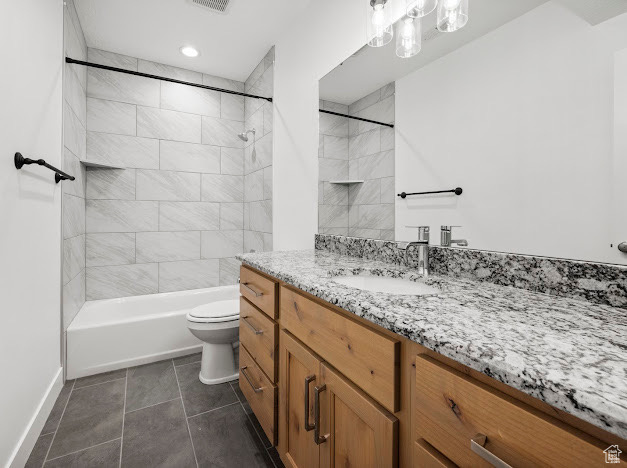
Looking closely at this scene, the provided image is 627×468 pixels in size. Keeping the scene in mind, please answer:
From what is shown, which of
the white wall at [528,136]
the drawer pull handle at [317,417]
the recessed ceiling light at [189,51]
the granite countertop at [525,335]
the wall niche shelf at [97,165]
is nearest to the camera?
the granite countertop at [525,335]

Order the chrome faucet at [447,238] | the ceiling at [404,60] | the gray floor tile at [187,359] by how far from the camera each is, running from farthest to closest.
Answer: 1. the gray floor tile at [187,359]
2. the chrome faucet at [447,238]
3. the ceiling at [404,60]

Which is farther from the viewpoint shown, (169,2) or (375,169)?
(169,2)

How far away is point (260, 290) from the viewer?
1.35 metres

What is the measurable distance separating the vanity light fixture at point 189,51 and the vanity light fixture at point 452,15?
7.45 ft

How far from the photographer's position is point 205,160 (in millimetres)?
3105

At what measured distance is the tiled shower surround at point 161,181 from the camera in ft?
8.75

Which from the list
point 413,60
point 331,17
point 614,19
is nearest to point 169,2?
point 331,17

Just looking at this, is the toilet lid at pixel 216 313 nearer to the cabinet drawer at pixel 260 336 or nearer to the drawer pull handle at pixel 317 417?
the cabinet drawer at pixel 260 336

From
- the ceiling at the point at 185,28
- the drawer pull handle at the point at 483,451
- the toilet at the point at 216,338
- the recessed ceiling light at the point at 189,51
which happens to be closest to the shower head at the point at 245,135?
the ceiling at the point at 185,28

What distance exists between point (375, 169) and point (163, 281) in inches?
96.4

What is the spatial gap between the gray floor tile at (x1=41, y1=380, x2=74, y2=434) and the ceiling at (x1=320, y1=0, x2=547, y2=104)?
7.62ft

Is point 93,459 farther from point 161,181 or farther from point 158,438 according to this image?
point 161,181

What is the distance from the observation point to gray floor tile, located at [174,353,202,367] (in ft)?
7.47

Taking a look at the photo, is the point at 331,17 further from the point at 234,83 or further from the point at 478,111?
the point at 234,83
